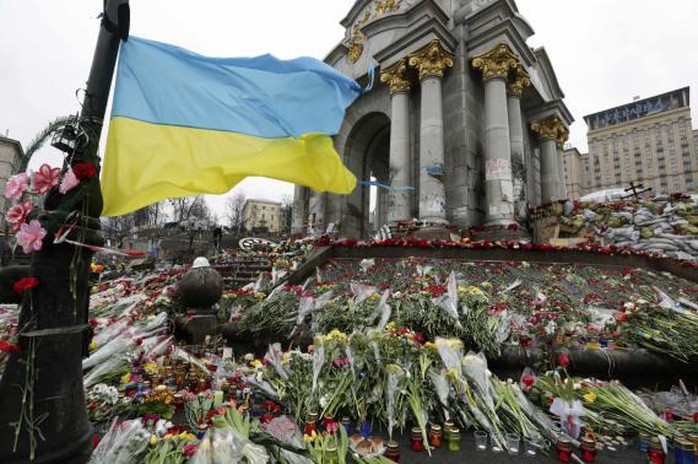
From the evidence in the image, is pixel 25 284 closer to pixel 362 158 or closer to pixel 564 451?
pixel 564 451

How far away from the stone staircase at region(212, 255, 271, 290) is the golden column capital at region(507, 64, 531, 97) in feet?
45.8

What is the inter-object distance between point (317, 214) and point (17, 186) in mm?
18013

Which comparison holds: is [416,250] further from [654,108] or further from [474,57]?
[654,108]

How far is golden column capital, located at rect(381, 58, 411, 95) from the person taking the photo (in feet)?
51.1

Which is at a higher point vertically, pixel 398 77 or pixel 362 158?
pixel 398 77

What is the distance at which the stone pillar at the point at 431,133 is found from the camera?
1379 cm

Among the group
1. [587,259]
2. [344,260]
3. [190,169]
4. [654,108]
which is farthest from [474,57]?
[654,108]

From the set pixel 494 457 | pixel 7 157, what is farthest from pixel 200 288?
pixel 7 157

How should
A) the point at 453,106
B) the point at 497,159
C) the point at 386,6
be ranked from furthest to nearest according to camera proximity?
the point at 386,6 → the point at 453,106 → the point at 497,159

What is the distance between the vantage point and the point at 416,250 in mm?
9617

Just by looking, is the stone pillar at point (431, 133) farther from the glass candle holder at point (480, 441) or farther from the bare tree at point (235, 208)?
the bare tree at point (235, 208)

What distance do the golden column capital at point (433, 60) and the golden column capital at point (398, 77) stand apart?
848 mm

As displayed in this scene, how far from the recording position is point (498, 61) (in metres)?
14.9

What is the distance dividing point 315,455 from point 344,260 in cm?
783
